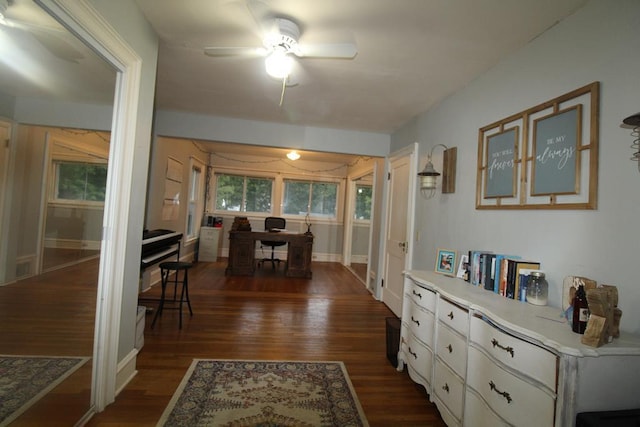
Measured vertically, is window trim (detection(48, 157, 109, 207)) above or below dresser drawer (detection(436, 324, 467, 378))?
above

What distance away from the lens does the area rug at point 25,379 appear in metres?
1.20

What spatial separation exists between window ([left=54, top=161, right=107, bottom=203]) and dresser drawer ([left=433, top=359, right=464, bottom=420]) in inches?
87.7

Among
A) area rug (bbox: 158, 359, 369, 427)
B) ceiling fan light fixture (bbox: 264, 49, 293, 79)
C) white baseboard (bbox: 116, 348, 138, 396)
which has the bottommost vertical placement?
area rug (bbox: 158, 359, 369, 427)

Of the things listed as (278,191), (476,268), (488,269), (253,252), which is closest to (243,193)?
(278,191)

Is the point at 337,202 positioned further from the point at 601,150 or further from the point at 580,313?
the point at 580,313

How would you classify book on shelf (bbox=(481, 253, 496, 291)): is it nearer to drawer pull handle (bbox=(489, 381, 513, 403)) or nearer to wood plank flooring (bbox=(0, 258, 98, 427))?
drawer pull handle (bbox=(489, 381, 513, 403))

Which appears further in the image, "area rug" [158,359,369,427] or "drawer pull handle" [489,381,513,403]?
"area rug" [158,359,369,427]

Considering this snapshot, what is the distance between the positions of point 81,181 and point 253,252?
3.76m

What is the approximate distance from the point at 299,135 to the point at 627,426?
3788 millimetres

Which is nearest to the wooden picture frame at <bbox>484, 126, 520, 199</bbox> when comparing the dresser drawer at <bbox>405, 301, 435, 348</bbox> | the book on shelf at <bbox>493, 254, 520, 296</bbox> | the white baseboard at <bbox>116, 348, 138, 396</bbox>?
the book on shelf at <bbox>493, 254, 520, 296</bbox>

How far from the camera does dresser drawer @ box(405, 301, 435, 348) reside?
193 cm

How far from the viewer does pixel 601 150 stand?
1391 millimetres

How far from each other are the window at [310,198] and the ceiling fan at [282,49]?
5.45m

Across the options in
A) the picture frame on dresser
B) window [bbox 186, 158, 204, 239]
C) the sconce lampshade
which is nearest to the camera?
the picture frame on dresser
